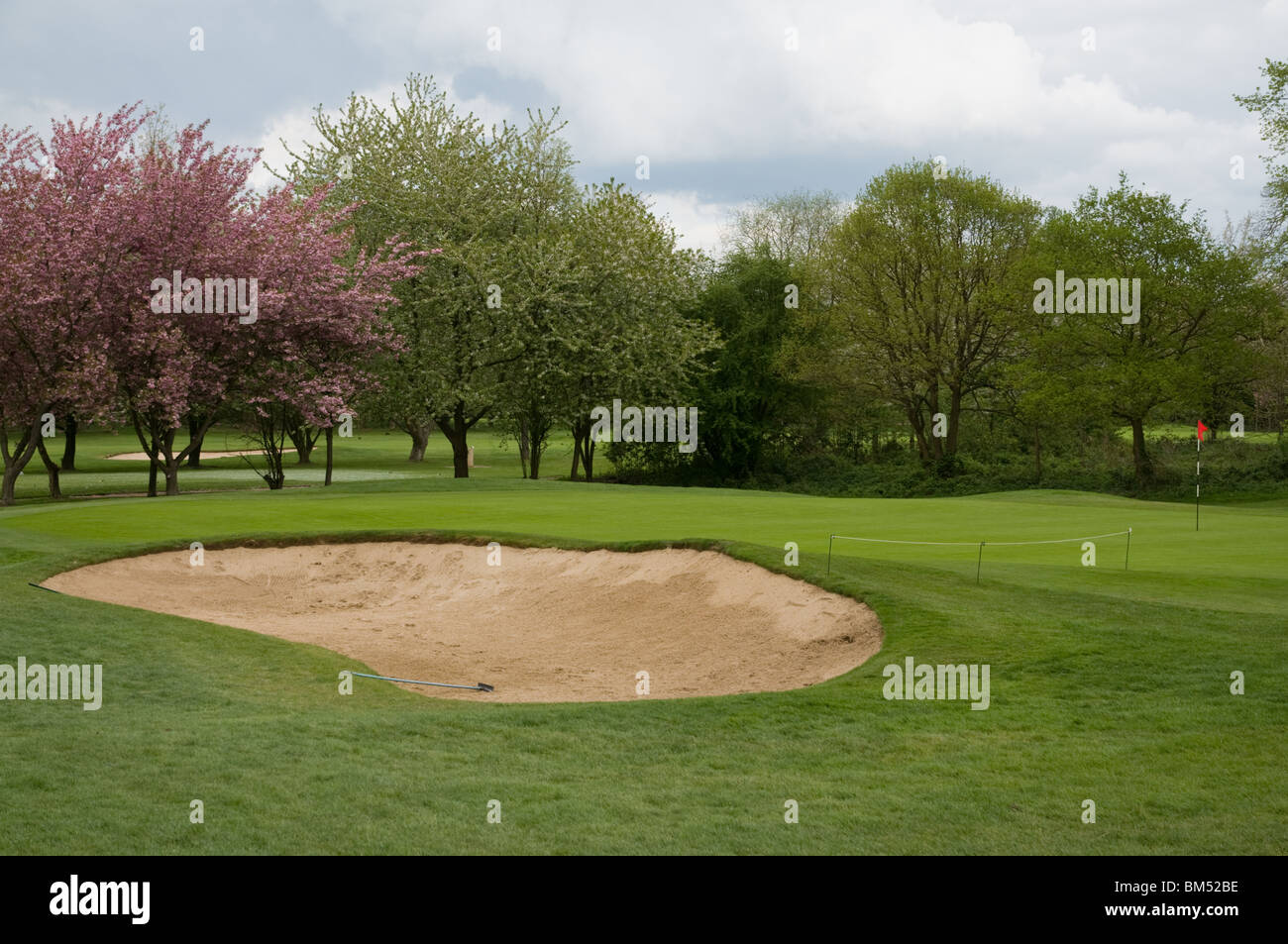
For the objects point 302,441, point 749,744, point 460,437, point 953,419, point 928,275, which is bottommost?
point 749,744

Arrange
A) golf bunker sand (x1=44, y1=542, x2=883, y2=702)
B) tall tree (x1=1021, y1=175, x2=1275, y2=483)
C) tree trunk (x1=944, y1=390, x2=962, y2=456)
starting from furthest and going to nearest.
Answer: tree trunk (x1=944, y1=390, x2=962, y2=456) → tall tree (x1=1021, y1=175, x2=1275, y2=483) → golf bunker sand (x1=44, y1=542, x2=883, y2=702)

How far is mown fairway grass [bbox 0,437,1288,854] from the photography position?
23.0 ft

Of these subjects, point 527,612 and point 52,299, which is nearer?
point 527,612

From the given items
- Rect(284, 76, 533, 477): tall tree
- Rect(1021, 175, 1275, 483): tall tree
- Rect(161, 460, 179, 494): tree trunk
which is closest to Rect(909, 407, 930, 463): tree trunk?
Rect(1021, 175, 1275, 483): tall tree

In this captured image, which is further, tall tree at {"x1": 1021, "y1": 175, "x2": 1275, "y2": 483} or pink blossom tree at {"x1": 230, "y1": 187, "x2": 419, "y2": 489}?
tall tree at {"x1": 1021, "y1": 175, "x2": 1275, "y2": 483}

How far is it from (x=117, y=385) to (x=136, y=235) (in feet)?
15.4

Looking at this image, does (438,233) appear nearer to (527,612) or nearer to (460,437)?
(460,437)

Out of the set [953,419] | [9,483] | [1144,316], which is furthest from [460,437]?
[1144,316]

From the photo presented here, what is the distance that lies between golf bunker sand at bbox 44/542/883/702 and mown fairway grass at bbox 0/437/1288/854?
0.88 meters

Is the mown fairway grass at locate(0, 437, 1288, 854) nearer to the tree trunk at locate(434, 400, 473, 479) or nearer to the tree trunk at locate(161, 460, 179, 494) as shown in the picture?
the tree trunk at locate(161, 460, 179, 494)

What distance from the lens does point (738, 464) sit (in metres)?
56.9

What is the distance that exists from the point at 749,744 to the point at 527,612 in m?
8.83

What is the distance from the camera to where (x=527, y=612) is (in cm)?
1766

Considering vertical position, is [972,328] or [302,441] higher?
[972,328]
